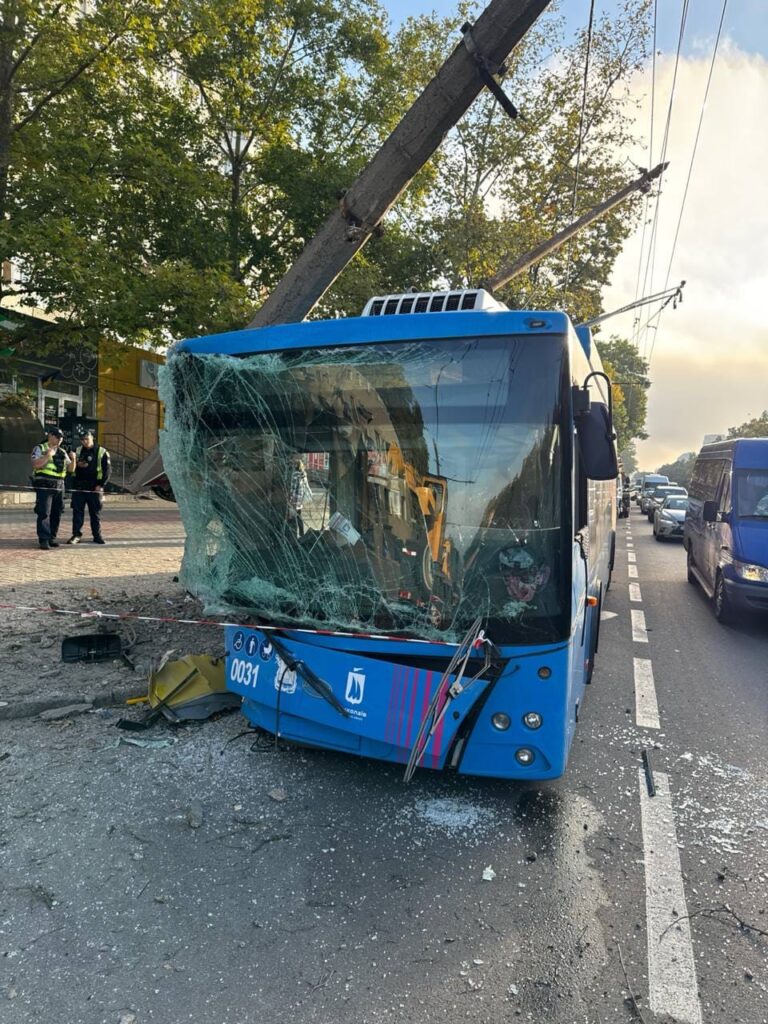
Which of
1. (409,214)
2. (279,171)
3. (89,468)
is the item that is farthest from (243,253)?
(89,468)

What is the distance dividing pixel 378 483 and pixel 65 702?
3235mm

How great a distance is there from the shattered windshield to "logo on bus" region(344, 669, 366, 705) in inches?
11.0

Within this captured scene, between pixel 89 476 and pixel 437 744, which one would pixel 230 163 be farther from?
pixel 437 744

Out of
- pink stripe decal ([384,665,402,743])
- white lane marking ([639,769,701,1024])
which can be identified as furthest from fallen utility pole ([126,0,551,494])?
white lane marking ([639,769,701,1024])

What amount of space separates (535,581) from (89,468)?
32.8 ft

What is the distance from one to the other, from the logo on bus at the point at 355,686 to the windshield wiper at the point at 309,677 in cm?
7

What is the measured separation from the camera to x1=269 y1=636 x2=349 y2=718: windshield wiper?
3463 millimetres

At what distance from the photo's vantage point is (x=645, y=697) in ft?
18.6

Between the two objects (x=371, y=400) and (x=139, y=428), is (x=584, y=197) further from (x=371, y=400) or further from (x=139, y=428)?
(x=371, y=400)

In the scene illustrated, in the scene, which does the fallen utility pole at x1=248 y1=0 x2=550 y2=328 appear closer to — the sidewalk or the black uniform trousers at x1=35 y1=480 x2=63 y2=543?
the sidewalk

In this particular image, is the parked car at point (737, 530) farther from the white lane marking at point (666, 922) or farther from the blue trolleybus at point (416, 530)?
the blue trolleybus at point (416, 530)

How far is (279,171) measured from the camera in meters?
16.0

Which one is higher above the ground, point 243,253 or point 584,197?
point 584,197

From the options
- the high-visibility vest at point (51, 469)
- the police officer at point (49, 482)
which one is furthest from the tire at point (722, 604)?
the high-visibility vest at point (51, 469)
